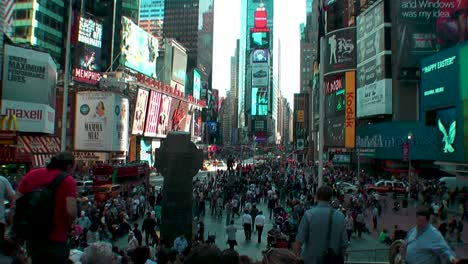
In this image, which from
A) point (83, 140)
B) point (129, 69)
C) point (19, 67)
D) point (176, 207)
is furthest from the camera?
point (129, 69)

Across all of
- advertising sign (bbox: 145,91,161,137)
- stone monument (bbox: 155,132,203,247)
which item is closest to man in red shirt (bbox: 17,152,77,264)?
stone monument (bbox: 155,132,203,247)

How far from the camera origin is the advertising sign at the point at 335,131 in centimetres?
7644

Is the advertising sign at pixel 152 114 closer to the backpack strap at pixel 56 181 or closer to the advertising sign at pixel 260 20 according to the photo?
the backpack strap at pixel 56 181

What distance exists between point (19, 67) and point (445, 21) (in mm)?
46235

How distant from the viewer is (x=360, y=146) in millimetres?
66812

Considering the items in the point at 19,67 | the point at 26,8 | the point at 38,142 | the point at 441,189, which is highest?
the point at 26,8

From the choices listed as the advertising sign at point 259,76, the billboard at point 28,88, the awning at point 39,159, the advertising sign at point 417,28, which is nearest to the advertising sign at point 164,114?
the billboard at point 28,88

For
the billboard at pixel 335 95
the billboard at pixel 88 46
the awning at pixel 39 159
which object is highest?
the billboard at pixel 88 46

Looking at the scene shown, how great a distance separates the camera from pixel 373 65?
210 feet

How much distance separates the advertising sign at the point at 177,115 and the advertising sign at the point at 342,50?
26.6 m

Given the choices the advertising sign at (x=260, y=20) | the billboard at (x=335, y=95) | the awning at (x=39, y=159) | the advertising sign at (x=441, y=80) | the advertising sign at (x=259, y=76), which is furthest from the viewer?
the advertising sign at (x=260, y=20)

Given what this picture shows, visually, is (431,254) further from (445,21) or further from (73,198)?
(445,21)

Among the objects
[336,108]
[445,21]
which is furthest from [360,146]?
[445,21]

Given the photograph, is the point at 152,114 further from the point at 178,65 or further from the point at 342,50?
the point at 178,65
